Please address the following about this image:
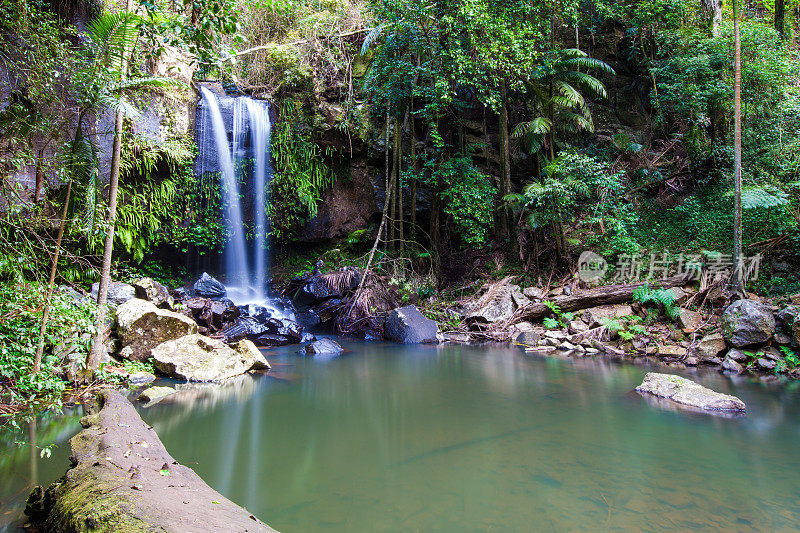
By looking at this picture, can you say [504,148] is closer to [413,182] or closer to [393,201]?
[413,182]

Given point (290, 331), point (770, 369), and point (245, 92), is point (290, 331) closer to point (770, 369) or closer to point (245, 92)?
point (245, 92)

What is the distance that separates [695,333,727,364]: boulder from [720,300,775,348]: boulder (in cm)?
13

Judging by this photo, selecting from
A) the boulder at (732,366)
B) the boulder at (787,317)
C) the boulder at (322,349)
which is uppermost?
the boulder at (787,317)

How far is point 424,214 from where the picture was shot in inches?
557

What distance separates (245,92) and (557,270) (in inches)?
409

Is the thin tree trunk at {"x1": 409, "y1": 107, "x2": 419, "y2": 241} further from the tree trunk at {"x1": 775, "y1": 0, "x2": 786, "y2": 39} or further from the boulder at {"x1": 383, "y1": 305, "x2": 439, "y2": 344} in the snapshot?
the tree trunk at {"x1": 775, "y1": 0, "x2": 786, "y2": 39}

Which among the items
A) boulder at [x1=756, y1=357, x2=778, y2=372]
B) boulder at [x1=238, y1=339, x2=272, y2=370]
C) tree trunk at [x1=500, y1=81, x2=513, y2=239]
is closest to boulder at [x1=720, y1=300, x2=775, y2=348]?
boulder at [x1=756, y1=357, x2=778, y2=372]

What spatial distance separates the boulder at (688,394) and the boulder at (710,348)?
2.53m

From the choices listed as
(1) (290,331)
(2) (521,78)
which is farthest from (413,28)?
(1) (290,331)

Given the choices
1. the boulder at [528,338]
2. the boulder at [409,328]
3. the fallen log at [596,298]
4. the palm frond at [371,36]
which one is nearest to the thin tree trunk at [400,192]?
the palm frond at [371,36]

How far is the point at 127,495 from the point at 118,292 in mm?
6756

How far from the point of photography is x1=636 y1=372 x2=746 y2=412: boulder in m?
4.86

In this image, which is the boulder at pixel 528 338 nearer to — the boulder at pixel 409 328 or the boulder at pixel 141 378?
the boulder at pixel 409 328

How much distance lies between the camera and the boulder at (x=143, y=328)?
20.0 feet
